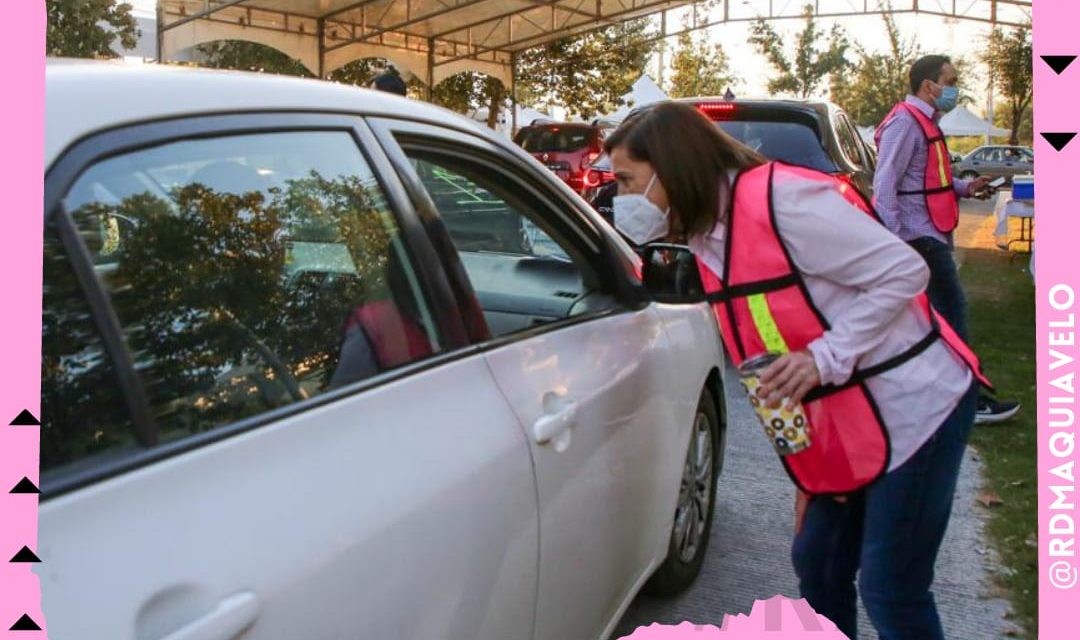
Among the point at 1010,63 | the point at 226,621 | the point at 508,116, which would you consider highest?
the point at 1010,63

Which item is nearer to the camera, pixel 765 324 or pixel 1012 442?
pixel 765 324

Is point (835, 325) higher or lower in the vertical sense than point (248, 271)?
lower

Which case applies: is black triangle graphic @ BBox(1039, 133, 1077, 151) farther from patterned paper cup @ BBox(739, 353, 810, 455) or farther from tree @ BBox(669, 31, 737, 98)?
tree @ BBox(669, 31, 737, 98)

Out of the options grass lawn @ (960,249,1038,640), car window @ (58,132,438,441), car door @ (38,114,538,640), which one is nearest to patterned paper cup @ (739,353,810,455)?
car door @ (38,114,538,640)

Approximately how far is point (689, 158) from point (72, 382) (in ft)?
4.75

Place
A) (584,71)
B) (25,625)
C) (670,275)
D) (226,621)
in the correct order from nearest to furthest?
(25,625), (226,621), (670,275), (584,71)

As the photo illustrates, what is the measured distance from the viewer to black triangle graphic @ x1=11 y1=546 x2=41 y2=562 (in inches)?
43.9

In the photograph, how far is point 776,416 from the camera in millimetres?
2301

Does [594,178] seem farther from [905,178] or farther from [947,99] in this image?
[905,178]

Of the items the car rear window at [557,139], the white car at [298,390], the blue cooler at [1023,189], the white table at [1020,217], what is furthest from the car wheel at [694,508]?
the car rear window at [557,139]

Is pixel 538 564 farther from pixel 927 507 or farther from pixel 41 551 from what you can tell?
pixel 41 551

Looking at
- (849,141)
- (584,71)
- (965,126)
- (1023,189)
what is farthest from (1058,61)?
(965,126)

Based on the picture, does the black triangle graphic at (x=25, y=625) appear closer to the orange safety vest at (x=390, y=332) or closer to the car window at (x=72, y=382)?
the car window at (x=72, y=382)

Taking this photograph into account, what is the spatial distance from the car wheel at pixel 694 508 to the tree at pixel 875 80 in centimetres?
4491
